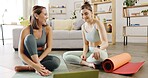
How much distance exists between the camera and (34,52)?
1939mm

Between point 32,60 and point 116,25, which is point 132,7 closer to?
point 116,25

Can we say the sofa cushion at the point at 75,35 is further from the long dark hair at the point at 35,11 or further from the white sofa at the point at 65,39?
the long dark hair at the point at 35,11

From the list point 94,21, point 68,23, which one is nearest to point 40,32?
point 94,21

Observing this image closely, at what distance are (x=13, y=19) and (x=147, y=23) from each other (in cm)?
488

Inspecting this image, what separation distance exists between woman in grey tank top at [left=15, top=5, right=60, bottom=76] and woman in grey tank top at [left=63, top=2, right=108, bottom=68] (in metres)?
0.48

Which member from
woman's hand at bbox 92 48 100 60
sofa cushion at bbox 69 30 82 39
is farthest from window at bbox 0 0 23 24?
woman's hand at bbox 92 48 100 60

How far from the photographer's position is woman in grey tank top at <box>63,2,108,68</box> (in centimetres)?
228

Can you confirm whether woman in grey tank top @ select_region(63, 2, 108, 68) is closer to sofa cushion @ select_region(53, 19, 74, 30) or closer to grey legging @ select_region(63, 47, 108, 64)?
grey legging @ select_region(63, 47, 108, 64)

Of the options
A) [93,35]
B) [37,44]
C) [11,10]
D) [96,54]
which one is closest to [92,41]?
[93,35]

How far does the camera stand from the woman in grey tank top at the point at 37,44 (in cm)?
195

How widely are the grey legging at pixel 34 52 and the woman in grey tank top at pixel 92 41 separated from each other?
1.59 feet

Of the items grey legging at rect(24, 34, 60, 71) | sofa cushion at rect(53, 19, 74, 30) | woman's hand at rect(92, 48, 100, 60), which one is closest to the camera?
grey legging at rect(24, 34, 60, 71)

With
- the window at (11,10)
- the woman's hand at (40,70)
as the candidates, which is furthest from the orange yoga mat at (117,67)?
the window at (11,10)

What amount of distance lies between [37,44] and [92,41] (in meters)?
0.72
